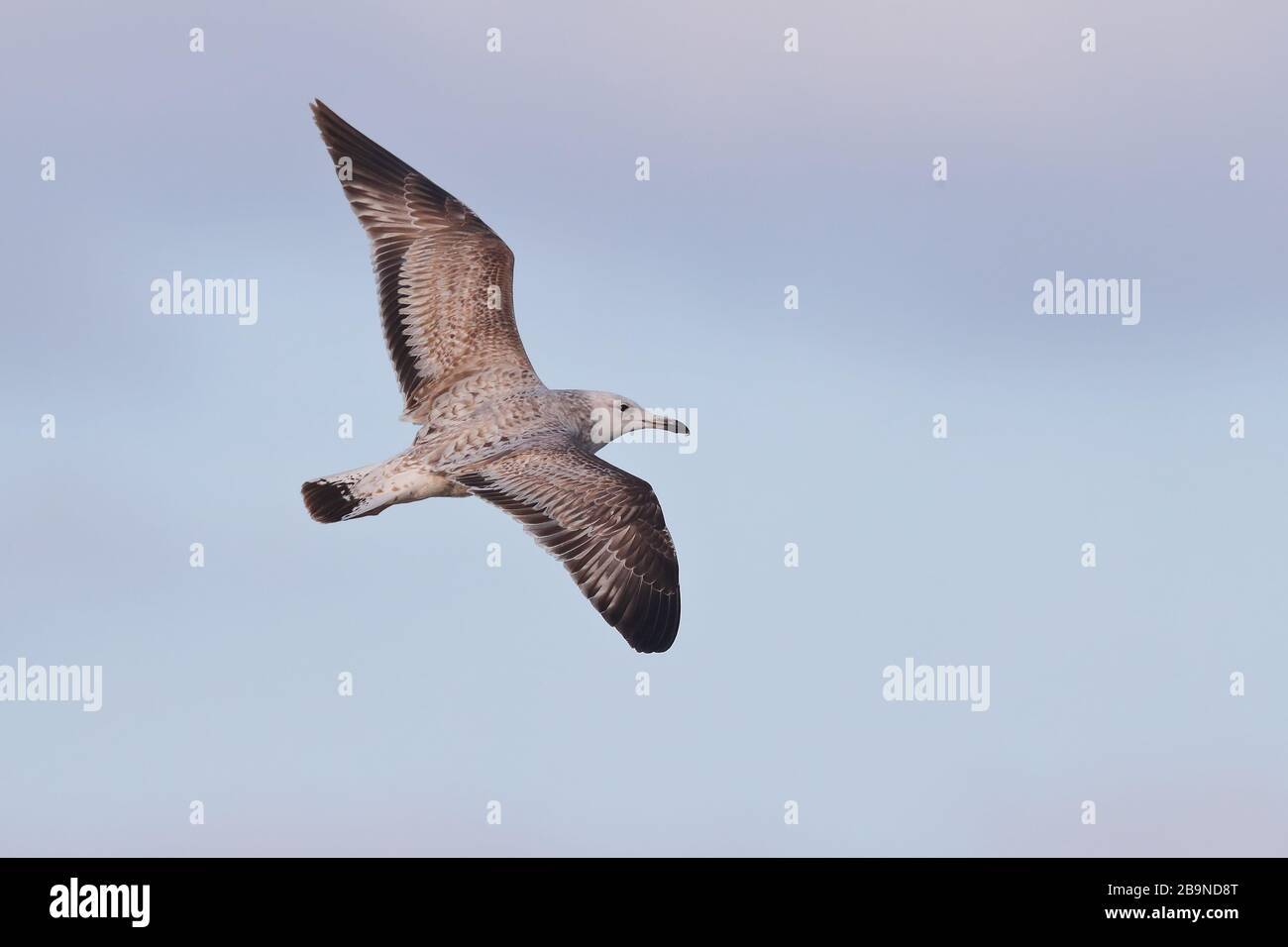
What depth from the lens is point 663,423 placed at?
17.2m

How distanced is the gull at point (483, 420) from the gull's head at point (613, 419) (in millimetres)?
19

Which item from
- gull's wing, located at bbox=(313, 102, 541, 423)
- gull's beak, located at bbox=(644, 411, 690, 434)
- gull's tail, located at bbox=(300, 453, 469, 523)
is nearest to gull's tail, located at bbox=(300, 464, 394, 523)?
gull's tail, located at bbox=(300, 453, 469, 523)

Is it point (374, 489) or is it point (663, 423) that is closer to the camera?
point (374, 489)

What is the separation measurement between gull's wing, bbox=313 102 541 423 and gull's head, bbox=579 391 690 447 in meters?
0.81

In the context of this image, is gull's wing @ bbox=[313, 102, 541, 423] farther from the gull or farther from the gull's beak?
the gull's beak

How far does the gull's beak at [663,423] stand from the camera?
1716 centimetres

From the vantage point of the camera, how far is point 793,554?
18.6m

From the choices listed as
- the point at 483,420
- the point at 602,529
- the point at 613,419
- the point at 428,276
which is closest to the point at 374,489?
the point at 483,420

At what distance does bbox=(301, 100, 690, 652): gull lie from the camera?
14.7 metres

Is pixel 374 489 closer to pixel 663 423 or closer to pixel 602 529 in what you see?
pixel 602 529

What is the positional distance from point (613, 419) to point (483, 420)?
1.51m
